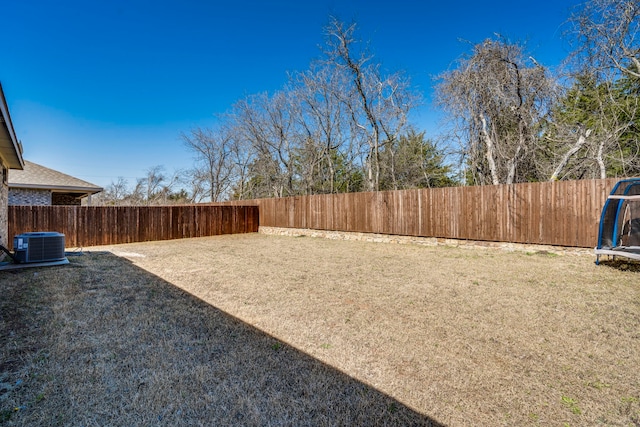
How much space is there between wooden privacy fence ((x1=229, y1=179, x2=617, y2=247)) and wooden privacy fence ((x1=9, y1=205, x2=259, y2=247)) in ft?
17.0

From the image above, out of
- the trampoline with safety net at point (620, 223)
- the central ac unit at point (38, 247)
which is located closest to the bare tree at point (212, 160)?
the central ac unit at point (38, 247)

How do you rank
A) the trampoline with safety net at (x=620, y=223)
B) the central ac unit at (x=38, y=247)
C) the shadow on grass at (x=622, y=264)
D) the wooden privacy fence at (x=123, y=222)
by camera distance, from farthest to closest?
the wooden privacy fence at (x=123, y=222) → the central ac unit at (x=38, y=247) → the trampoline with safety net at (x=620, y=223) → the shadow on grass at (x=622, y=264)

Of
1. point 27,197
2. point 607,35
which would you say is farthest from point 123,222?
point 607,35

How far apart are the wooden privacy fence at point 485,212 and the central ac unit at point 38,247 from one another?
8.44m

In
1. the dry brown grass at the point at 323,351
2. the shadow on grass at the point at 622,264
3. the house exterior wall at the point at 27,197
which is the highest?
the house exterior wall at the point at 27,197

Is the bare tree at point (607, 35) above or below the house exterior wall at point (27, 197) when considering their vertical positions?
above

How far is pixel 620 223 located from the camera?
5.78 metres

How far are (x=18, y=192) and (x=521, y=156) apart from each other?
60.1 feet

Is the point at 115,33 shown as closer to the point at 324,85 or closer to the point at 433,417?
the point at 324,85

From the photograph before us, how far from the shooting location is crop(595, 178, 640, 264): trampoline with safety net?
5.25 m

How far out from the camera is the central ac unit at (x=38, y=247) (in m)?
5.38

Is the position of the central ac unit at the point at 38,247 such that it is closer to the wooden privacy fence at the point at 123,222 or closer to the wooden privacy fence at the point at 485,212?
the wooden privacy fence at the point at 123,222

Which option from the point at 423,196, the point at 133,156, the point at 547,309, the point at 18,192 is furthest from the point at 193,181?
the point at 547,309

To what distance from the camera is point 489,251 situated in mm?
7492
